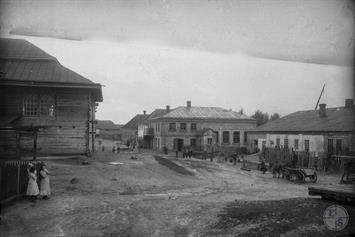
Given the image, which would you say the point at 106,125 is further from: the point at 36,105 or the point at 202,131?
the point at 36,105

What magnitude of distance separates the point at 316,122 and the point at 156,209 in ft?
75.6

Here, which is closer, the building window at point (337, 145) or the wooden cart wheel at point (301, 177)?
the wooden cart wheel at point (301, 177)

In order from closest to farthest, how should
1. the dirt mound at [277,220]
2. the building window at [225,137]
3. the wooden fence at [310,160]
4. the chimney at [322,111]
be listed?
the dirt mound at [277,220]
the wooden fence at [310,160]
the chimney at [322,111]
the building window at [225,137]

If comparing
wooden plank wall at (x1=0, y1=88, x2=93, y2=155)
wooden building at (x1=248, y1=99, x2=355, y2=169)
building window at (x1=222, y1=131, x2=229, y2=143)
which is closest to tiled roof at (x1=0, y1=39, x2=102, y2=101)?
wooden plank wall at (x1=0, y1=88, x2=93, y2=155)

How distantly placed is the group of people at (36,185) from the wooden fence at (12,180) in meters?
0.30

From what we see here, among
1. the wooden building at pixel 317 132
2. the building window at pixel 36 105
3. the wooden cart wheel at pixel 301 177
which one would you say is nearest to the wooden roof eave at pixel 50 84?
the building window at pixel 36 105

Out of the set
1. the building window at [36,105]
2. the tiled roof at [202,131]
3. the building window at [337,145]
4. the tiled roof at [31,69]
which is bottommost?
the building window at [337,145]

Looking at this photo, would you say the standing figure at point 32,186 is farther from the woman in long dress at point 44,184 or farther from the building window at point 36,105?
the building window at point 36,105

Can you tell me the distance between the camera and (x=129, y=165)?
19.3 metres

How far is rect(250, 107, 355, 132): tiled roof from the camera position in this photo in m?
25.3

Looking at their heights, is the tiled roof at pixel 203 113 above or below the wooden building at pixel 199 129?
above

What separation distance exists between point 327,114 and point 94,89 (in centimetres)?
2191

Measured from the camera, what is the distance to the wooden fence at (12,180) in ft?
33.2

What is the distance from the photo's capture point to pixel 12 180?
10.9m
